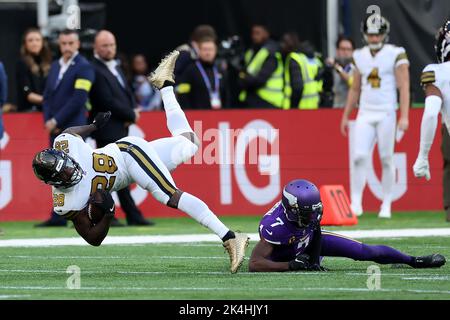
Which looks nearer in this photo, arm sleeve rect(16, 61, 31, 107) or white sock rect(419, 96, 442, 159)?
white sock rect(419, 96, 442, 159)

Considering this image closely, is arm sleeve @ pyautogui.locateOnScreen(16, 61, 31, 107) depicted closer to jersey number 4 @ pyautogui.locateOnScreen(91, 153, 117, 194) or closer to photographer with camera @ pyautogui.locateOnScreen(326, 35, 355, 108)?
photographer with camera @ pyautogui.locateOnScreen(326, 35, 355, 108)

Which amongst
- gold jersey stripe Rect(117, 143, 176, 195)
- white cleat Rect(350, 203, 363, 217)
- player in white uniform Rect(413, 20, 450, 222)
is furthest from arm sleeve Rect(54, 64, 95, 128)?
player in white uniform Rect(413, 20, 450, 222)

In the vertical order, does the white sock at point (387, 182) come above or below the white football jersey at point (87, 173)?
below

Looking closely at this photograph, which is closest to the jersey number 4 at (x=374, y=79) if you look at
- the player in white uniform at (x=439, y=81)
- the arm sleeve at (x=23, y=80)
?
the player in white uniform at (x=439, y=81)

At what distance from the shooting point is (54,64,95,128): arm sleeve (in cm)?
1525

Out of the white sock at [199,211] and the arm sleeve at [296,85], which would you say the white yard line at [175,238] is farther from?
the arm sleeve at [296,85]

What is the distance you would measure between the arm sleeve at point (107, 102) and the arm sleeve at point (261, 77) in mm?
2884

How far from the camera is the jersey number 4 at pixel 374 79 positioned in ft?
52.7

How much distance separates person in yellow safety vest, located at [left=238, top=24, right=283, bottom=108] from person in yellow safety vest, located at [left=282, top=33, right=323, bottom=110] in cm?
11

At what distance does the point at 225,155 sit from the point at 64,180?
6.46m

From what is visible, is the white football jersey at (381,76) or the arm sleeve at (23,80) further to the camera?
the arm sleeve at (23,80)

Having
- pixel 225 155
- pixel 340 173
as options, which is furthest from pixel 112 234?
pixel 340 173

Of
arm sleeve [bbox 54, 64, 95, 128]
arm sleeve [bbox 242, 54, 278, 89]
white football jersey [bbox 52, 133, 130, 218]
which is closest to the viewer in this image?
white football jersey [bbox 52, 133, 130, 218]

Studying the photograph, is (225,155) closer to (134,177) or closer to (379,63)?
(379,63)
